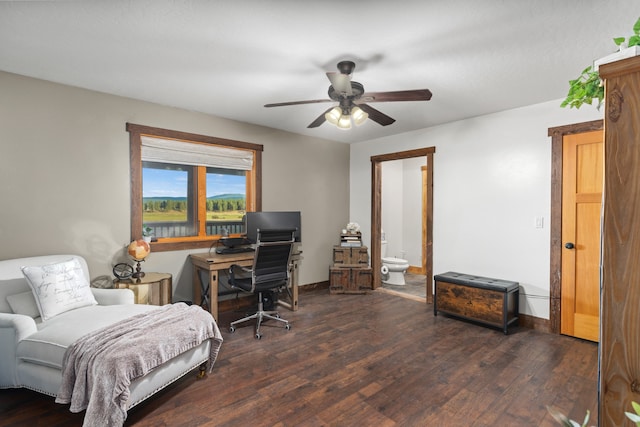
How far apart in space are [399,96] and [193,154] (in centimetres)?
259

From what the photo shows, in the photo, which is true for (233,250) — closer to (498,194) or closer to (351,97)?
(351,97)

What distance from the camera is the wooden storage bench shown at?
3.38 m

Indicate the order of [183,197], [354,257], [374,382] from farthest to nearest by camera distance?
[354,257] < [183,197] < [374,382]

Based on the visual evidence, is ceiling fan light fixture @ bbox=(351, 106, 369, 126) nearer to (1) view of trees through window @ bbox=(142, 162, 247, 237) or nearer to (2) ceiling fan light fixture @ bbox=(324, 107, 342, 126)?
(2) ceiling fan light fixture @ bbox=(324, 107, 342, 126)

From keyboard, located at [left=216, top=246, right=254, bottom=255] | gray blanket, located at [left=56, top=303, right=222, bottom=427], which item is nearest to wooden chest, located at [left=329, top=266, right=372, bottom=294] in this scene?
keyboard, located at [left=216, top=246, right=254, bottom=255]

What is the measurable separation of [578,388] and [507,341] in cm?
84

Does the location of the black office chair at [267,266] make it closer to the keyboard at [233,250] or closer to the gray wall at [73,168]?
the keyboard at [233,250]

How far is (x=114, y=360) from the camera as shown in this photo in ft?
5.88

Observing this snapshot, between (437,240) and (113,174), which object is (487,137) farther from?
(113,174)

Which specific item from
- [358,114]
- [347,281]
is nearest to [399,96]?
[358,114]

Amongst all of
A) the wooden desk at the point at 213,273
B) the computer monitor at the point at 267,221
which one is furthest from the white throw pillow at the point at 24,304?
the computer monitor at the point at 267,221

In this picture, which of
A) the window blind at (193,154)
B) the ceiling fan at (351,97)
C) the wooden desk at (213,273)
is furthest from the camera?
the window blind at (193,154)

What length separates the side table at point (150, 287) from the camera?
306 cm

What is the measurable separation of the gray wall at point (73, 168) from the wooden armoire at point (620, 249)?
3787mm
